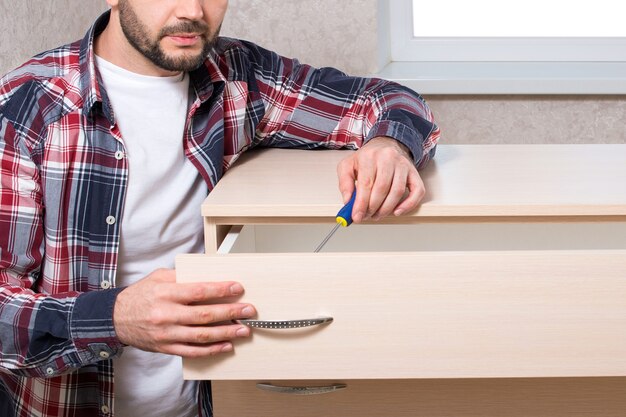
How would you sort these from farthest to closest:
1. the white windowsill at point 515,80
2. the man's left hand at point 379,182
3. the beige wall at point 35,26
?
the white windowsill at point 515,80, the beige wall at point 35,26, the man's left hand at point 379,182

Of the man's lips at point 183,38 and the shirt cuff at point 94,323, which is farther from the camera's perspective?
the man's lips at point 183,38

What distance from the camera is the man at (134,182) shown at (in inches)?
35.3

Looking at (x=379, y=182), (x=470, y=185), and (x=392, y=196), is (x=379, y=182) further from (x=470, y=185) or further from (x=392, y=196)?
(x=470, y=185)

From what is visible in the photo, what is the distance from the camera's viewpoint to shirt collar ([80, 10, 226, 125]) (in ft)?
3.32

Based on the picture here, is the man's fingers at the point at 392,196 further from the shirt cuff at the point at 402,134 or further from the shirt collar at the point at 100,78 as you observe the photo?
the shirt collar at the point at 100,78

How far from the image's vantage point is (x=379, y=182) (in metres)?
0.95

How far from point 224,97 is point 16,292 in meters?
0.39

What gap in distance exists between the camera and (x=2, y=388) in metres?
1.04

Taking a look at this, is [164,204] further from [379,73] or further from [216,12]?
[379,73]

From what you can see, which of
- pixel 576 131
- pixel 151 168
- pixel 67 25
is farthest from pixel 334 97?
pixel 576 131

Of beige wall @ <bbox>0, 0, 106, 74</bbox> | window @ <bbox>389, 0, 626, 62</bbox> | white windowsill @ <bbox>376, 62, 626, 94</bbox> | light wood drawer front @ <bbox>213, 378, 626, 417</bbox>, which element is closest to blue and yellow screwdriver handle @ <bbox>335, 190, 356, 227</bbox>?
light wood drawer front @ <bbox>213, 378, 626, 417</bbox>

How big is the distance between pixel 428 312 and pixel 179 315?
0.25m

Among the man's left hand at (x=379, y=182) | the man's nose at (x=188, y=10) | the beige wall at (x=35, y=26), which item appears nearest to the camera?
the man's left hand at (x=379, y=182)

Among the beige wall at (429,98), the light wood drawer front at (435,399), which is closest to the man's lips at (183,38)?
the light wood drawer front at (435,399)
